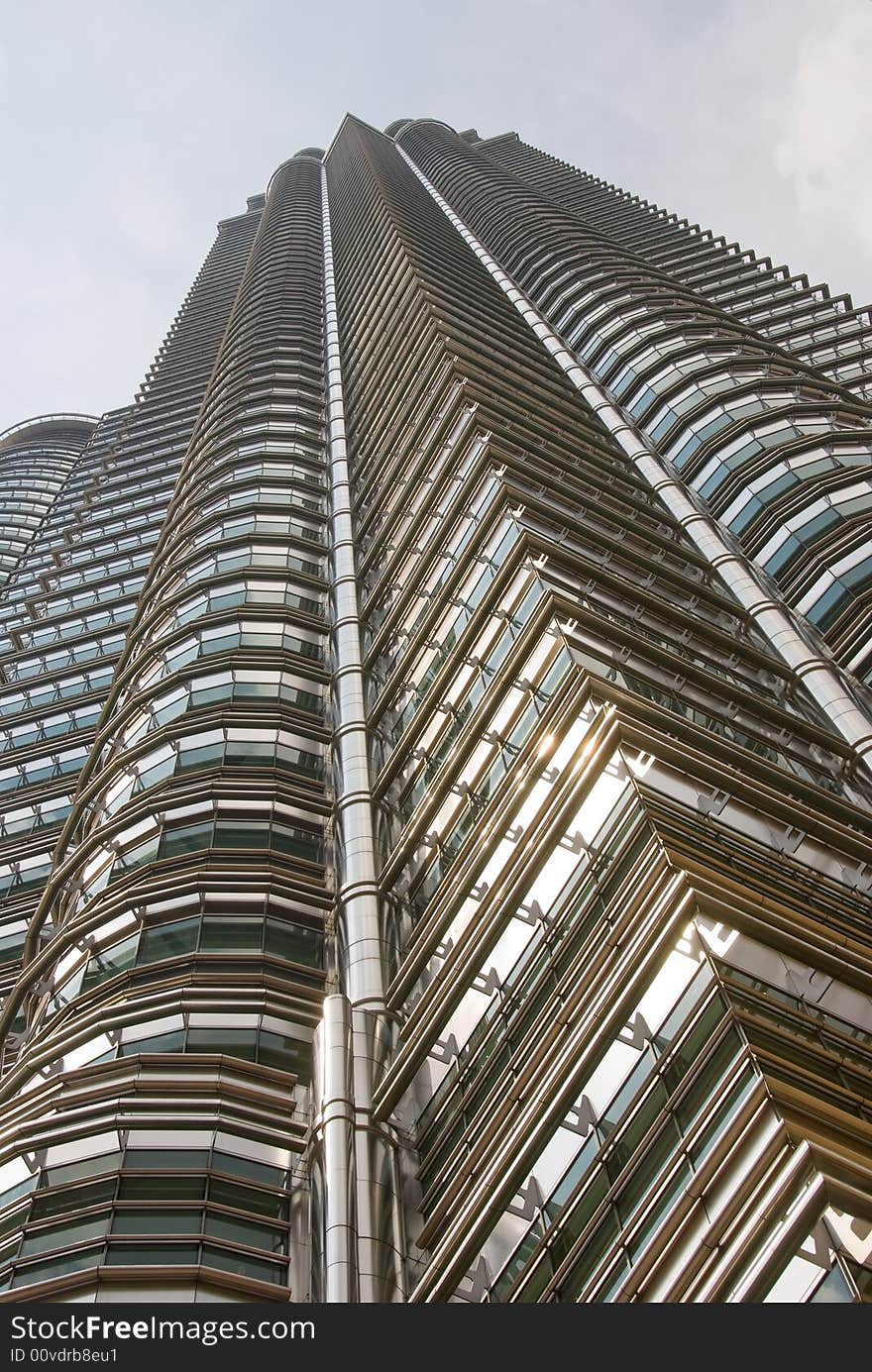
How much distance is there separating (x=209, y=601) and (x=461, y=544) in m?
8.80

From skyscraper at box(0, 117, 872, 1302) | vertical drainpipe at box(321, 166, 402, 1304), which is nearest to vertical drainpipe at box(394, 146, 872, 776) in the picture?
skyscraper at box(0, 117, 872, 1302)

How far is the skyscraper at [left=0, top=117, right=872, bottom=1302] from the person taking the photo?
1738 centimetres

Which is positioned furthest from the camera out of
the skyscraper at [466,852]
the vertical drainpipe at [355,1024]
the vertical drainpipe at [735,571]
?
the vertical drainpipe at [735,571]

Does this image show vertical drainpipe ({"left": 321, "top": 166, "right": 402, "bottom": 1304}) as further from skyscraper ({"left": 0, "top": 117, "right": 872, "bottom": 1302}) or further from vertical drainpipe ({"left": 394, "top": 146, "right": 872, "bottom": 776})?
vertical drainpipe ({"left": 394, "top": 146, "right": 872, "bottom": 776})

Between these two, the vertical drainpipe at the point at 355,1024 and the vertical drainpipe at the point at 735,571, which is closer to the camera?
the vertical drainpipe at the point at 355,1024

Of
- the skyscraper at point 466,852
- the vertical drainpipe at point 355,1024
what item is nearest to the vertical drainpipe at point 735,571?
the skyscraper at point 466,852

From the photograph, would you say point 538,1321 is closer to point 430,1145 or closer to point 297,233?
point 430,1145

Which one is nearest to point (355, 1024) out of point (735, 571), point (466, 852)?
point (466, 852)

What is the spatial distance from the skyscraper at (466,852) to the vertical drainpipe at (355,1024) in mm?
94

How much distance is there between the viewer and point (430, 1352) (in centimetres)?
1457

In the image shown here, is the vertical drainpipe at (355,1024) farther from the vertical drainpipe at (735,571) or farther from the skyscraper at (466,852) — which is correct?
the vertical drainpipe at (735,571)

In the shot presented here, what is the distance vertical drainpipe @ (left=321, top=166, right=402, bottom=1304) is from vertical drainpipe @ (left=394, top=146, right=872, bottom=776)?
1071 cm

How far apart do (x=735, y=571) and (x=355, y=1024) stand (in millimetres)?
19999

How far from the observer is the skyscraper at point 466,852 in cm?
1738
